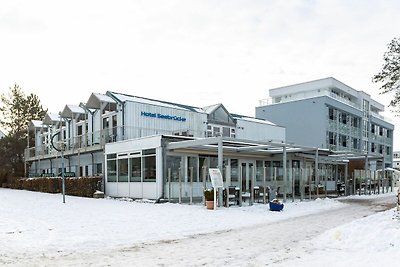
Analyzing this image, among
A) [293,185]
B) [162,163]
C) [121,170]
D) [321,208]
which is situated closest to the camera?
[321,208]

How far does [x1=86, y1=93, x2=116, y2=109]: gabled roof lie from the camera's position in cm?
2656

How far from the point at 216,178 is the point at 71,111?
60.7 feet

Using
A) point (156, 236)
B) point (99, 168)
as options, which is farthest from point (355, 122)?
point (156, 236)

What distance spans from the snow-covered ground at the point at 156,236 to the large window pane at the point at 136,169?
6.14m

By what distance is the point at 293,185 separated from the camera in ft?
69.3

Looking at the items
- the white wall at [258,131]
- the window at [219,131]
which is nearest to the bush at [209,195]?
the window at [219,131]

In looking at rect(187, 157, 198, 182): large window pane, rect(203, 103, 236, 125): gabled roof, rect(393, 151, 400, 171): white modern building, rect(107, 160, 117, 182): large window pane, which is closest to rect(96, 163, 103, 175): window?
rect(107, 160, 117, 182): large window pane

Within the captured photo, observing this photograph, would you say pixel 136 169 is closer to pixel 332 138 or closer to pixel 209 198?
pixel 209 198

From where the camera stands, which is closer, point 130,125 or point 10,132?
point 130,125

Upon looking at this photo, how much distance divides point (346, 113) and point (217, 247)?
4441cm

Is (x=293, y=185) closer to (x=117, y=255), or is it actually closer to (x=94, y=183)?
(x=94, y=183)

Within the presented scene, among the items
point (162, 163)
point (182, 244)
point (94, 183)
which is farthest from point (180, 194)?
point (182, 244)

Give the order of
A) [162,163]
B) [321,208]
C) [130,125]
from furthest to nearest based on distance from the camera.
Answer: [130,125], [162,163], [321,208]

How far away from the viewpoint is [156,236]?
991 cm
